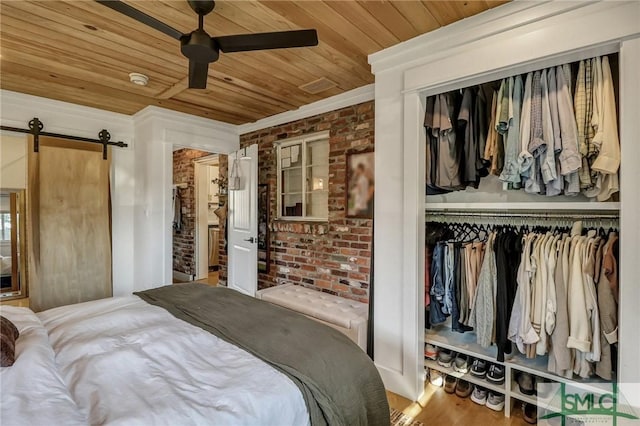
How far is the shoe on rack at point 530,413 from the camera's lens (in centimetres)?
194

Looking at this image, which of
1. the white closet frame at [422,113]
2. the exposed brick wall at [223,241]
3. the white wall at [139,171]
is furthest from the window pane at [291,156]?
the white closet frame at [422,113]

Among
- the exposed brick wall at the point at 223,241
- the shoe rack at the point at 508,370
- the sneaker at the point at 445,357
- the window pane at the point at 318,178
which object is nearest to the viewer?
the shoe rack at the point at 508,370

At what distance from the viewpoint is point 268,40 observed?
1.59 metres

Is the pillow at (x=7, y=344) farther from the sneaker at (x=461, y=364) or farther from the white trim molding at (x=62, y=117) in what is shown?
the white trim molding at (x=62, y=117)

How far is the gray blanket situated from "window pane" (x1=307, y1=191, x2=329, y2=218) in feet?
5.65

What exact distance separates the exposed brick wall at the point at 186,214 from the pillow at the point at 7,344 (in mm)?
4425

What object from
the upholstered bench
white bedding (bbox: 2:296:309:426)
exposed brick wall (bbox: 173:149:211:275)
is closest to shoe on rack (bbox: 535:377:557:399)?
the upholstered bench

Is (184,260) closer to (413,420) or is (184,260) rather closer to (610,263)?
(413,420)

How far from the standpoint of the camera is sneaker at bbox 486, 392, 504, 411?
6.76 ft

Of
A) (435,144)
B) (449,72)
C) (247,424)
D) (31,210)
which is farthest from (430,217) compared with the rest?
(31,210)

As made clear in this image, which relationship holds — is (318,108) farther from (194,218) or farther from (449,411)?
(194,218)

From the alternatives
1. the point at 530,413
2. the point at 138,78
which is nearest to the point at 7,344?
the point at 138,78

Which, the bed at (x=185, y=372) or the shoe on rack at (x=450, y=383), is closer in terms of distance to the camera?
the bed at (x=185, y=372)

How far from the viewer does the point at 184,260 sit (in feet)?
18.9
